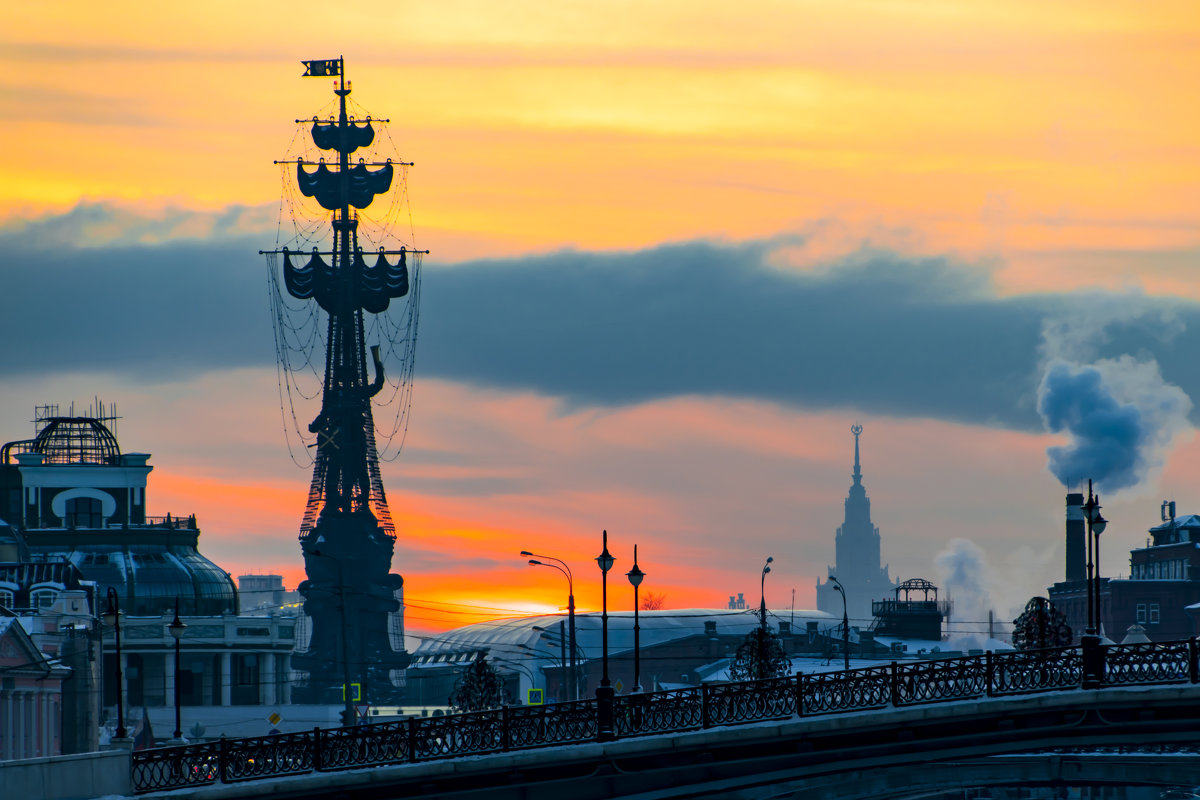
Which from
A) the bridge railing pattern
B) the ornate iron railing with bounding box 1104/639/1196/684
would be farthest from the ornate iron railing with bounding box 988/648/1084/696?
the ornate iron railing with bounding box 1104/639/1196/684

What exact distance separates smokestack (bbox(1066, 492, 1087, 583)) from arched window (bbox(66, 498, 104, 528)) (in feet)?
260

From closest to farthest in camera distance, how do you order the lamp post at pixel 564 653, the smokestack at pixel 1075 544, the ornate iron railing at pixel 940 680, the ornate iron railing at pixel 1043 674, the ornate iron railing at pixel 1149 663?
1. the ornate iron railing at pixel 1149 663
2. the ornate iron railing at pixel 1043 674
3. the ornate iron railing at pixel 940 680
4. the lamp post at pixel 564 653
5. the smokestack at pixel 1075 544

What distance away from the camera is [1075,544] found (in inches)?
6683

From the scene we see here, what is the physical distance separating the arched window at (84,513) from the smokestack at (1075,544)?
79199 mm

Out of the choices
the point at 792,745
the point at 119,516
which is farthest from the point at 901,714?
the point at 119,516

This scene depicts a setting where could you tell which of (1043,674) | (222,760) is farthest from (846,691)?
(222,760)

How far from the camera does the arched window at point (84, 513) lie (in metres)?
176

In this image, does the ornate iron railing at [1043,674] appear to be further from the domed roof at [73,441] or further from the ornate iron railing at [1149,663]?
the domed roof at [73,441]

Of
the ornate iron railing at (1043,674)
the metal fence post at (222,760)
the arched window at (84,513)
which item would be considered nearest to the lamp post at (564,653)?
the arched window at (84,513)

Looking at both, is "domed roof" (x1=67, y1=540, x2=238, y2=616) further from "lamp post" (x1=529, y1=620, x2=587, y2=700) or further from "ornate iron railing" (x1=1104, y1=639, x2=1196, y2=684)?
"ornate iron railing" (x1=1104, y1=639, x2=1196, y2=684)

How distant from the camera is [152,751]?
4769cm

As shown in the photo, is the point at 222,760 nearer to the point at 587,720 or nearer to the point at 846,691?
the point at 587,720

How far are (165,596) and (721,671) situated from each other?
4458 cm

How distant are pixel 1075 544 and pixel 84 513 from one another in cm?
8135
